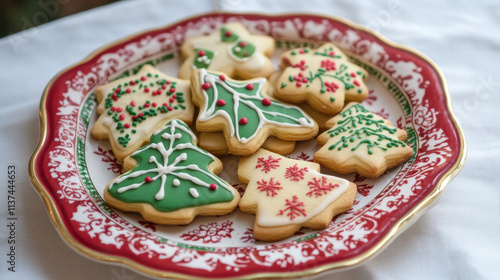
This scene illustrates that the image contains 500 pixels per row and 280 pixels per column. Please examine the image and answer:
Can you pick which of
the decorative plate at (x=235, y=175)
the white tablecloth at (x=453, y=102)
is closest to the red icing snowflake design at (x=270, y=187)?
the decorative plate at (x=235, y=175)

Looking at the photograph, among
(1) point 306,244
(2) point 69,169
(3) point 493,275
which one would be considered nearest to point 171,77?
(2) point 69,169

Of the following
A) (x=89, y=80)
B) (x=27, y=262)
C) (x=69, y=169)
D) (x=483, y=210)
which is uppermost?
(x=89, y=80)

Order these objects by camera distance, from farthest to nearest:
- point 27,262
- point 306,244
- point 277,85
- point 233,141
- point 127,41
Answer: point 127,41, point 277,85, point 233,141, point 27,262, point 306,244

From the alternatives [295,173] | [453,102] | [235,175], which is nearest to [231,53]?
[235,175]

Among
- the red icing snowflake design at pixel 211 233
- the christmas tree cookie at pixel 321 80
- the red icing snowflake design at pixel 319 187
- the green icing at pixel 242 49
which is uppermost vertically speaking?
the green icing at pixel 242 49

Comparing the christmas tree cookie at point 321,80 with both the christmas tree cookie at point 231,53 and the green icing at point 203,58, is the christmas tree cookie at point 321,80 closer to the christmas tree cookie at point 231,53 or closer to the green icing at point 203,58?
the christmas tree cookie at point 231,53

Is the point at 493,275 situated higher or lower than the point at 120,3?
lower

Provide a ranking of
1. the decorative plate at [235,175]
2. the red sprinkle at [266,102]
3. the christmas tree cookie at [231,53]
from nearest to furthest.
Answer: the decorative plate at [235,175], the red sprinkle at [266,102], the christmas tree cookie at [231,53]

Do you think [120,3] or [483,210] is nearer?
[483,210]

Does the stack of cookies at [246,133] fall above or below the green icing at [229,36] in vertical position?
below

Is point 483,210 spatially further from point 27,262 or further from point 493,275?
point 27,262
